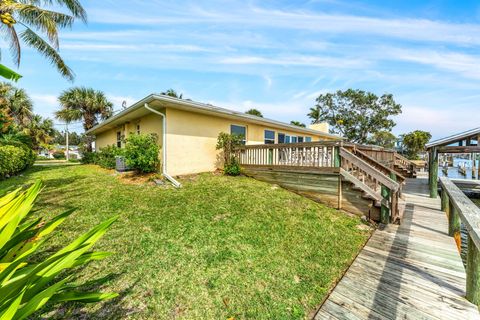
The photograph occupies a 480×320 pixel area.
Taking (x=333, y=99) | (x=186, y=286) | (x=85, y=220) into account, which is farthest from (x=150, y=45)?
(x=333, y=99)

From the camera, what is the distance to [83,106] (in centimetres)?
1878

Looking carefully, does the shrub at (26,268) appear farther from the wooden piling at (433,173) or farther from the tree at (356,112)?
the tree at (356,112)

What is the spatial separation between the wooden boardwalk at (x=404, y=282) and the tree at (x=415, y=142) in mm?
47738

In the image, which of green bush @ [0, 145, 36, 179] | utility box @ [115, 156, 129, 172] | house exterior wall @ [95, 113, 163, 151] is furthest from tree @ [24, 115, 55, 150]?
utility box @ [115, 156, 129, 172]

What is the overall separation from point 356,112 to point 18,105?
41488mm

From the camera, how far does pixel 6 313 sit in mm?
805

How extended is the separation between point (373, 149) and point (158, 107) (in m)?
8.85

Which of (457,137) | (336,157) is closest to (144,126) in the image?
→ (336,157)

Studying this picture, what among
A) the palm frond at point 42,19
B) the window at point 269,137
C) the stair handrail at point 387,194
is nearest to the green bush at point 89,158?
the palm frond at point 42,19

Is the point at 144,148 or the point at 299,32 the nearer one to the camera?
the point at 144,148

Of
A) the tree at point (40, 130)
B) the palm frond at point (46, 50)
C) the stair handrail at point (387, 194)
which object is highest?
the palm frond at point (46, 50)

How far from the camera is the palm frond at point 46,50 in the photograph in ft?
25.9

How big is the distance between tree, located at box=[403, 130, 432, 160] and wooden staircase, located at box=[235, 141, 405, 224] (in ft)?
149

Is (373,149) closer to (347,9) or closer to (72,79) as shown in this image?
(347,9)
